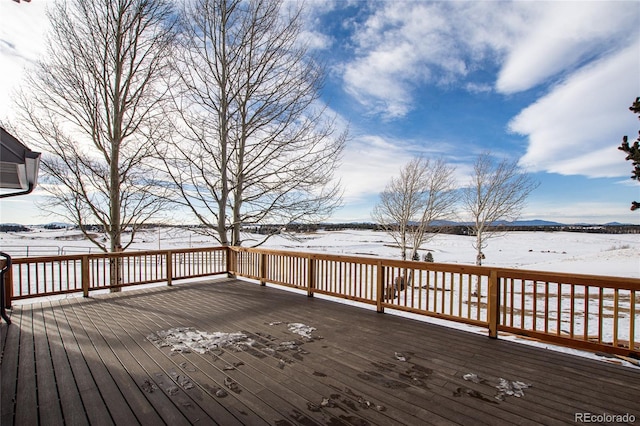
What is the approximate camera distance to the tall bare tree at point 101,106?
7008 millimetres

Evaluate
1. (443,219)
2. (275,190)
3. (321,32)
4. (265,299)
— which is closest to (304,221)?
(275,190)

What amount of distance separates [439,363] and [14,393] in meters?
3.73

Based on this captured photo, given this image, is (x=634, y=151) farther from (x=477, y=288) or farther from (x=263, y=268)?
(x=263, y=268)

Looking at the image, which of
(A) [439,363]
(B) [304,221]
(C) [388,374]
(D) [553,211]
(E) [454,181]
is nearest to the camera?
(C) [388,374]

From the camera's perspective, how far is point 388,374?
8.52 feet

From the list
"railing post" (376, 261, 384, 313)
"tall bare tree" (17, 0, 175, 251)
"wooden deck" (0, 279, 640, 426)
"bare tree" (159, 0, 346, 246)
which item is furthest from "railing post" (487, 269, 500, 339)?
"tall bare tree" (17, 0, 175, 251)

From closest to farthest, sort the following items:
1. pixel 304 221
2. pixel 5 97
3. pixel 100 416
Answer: pixel 100 416 → pixel 5 97 → pixel 304 221

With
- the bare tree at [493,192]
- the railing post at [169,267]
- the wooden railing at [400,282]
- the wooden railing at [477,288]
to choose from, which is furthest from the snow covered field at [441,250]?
the wooden railing at [477,288]

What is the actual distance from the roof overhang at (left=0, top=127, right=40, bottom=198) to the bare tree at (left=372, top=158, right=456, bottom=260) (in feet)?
43.0

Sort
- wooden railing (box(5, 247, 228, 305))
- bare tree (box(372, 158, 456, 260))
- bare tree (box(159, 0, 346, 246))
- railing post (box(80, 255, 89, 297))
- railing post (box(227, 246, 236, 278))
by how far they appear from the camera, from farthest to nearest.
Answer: bare tree (box(372, 158, 456, 260))
bare tree (box(159, 0, 346, 246))
railing post (box(227, 246, 236, 278))
railing post (box(80, 255, 89, 297))
wooden railing (box(5, 247, 228, 305))

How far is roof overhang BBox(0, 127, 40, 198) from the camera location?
8.94 feet

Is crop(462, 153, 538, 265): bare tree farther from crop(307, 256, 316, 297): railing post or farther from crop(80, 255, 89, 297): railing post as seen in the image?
crop(80, 255, 89, 297): railing post

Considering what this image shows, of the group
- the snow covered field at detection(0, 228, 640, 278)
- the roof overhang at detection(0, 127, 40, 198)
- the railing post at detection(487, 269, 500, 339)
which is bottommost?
the snow covered field at detection(0, 228, 640, 278)

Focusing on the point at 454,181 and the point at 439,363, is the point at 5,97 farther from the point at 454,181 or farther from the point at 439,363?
the point at 454,181
